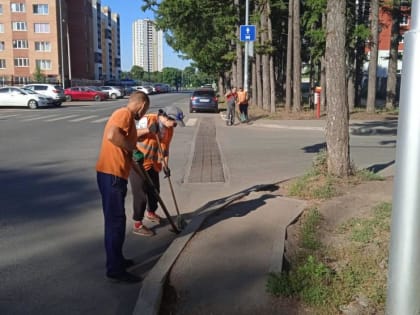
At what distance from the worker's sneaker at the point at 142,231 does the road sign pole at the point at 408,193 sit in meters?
3.38

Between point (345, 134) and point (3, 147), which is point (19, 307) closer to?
point (345, 134)

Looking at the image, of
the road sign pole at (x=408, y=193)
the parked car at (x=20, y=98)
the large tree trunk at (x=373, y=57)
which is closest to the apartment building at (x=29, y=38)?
the parked car at (x=20, y=98)

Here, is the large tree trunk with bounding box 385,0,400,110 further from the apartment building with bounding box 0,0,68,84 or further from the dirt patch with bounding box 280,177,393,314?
the apartment building with bounding box 0,0,68,84

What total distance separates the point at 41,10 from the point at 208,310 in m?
93.7

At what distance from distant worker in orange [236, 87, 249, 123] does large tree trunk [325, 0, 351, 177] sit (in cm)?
1291

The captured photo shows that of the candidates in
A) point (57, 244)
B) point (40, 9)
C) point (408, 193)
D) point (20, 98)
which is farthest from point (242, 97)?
point (40, 9)

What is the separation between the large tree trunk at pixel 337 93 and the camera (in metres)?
7.46

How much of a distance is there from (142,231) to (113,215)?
1501 mm

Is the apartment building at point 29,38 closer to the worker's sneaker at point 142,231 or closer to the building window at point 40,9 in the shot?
the building window at point 40,9

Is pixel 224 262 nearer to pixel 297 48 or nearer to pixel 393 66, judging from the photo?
pixel 297 48

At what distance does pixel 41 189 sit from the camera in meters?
8.06

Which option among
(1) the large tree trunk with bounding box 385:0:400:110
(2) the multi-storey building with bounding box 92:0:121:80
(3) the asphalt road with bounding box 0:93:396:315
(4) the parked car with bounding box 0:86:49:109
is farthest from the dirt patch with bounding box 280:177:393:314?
(2) the multi-storey building with bounding box 92:0:121:80

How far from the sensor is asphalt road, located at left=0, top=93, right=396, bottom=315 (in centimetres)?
416

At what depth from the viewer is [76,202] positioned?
7.21m
